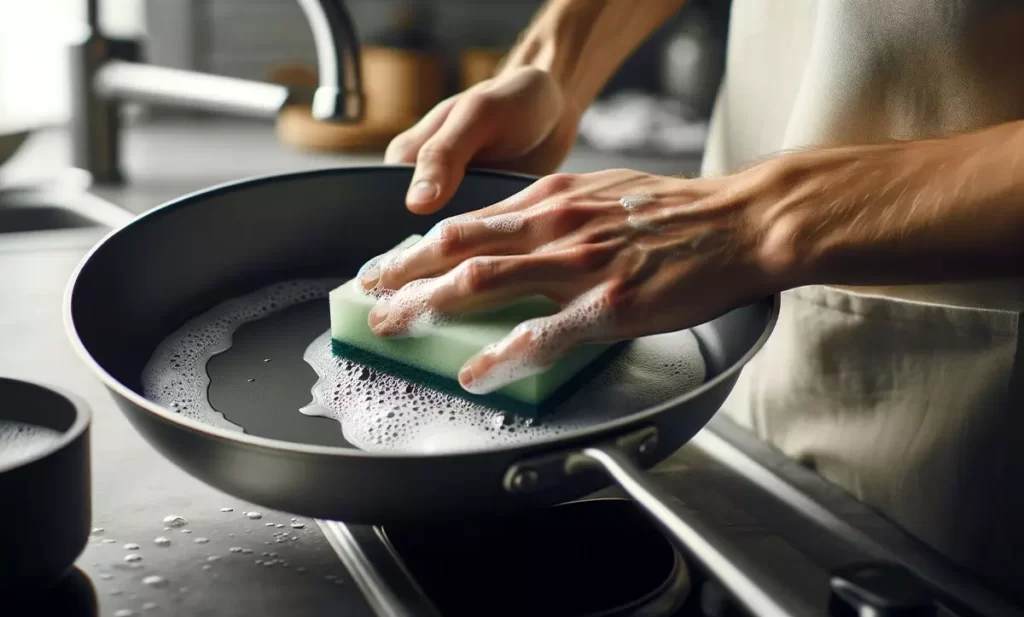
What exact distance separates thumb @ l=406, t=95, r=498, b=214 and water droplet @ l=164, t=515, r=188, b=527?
0.26 m

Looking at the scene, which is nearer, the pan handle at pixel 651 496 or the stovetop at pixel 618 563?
the pan handle at pixel 651 496

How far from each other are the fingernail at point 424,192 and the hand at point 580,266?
6 cm

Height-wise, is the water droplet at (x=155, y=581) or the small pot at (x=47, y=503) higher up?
the small pot at (x=47, y=503)

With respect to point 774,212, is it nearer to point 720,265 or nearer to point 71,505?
point 720,265

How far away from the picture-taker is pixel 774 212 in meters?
0.52

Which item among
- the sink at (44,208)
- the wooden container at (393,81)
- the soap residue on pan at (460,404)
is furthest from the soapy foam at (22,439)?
the wooden container at (393,81)

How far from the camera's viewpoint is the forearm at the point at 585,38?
2.85ft

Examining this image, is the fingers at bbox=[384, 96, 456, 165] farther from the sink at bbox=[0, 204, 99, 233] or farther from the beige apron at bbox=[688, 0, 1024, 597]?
the sink at bbox=[0, 204, 99, 233]

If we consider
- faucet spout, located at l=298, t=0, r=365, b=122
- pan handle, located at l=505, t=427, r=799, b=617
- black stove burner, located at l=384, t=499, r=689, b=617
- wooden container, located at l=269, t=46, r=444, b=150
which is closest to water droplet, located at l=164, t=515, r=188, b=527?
black stove burner, located at l=384, t=499, r=689, b=617

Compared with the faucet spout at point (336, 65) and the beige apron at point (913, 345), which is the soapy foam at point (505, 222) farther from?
the faucet spout at point (336, 65)

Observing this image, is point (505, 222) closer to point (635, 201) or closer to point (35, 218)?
point (635, 201)

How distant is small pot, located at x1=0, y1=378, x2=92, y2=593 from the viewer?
0.39m

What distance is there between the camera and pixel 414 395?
0.56 metres

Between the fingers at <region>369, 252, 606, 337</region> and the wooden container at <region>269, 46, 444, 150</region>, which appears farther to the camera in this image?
the wooden container at <region>269, 46, 444, 150</region>
